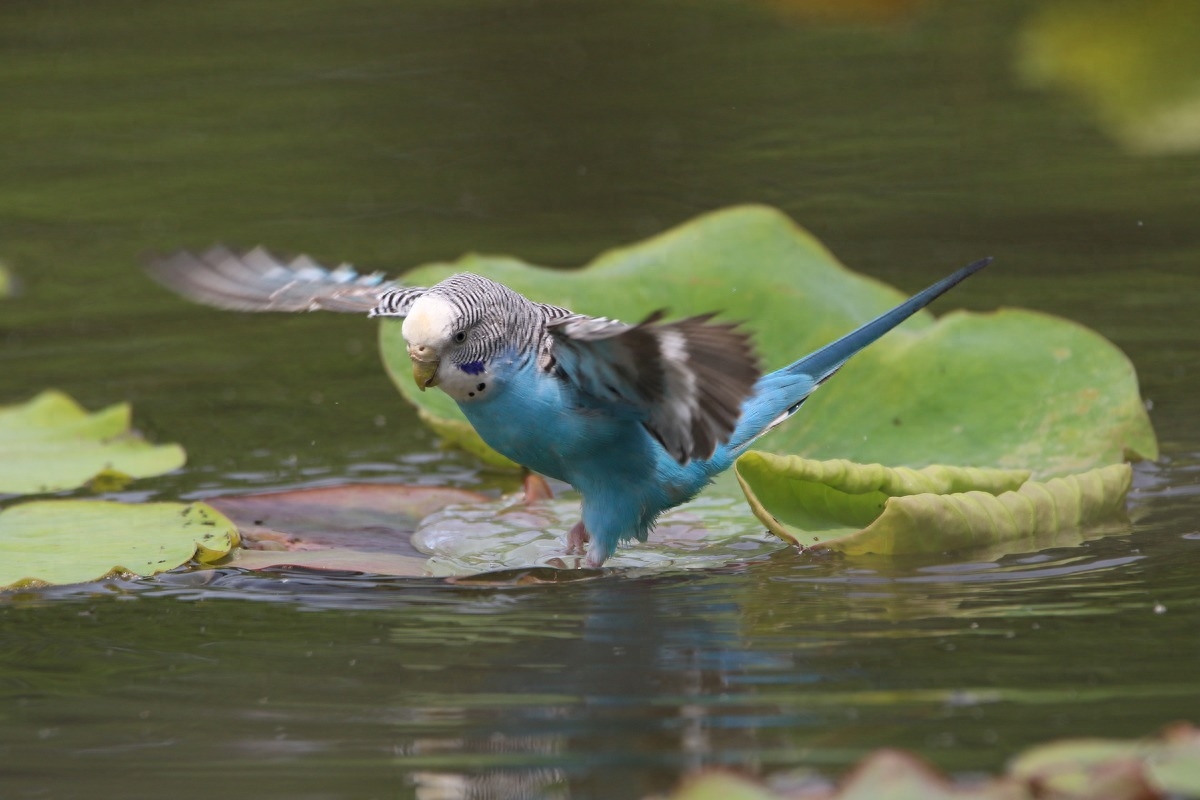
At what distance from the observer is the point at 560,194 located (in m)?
7.83

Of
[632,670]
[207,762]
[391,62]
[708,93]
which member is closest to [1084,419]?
[632,670]

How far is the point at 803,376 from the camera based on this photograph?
4430 millimetres

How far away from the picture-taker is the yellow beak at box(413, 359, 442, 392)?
3906 mm

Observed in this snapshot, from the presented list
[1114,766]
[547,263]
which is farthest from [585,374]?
[547,263]

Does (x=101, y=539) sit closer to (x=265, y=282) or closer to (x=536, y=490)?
(x=265, y=282)

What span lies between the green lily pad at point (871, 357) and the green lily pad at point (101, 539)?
925 mm

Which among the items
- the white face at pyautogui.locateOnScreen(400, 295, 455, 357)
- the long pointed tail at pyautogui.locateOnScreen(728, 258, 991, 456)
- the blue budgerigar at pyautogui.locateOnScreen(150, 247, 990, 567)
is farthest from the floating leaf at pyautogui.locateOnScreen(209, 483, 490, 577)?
the long pointed tail at pyautogui.locateOnScreen(728, 258, 991, 456)

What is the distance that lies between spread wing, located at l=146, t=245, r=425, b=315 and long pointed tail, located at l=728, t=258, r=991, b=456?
91cm

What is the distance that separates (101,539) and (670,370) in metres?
1.55

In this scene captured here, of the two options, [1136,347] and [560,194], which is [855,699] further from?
[560,194]

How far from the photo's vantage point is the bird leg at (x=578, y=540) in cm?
427

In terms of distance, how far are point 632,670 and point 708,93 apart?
5514 millimetres

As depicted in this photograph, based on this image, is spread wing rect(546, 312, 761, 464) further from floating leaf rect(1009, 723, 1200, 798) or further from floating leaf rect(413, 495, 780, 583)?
floating leaf rect(1009, 723, 1200, 798)

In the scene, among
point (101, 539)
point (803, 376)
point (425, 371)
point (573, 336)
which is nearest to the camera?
point (573, 336)
